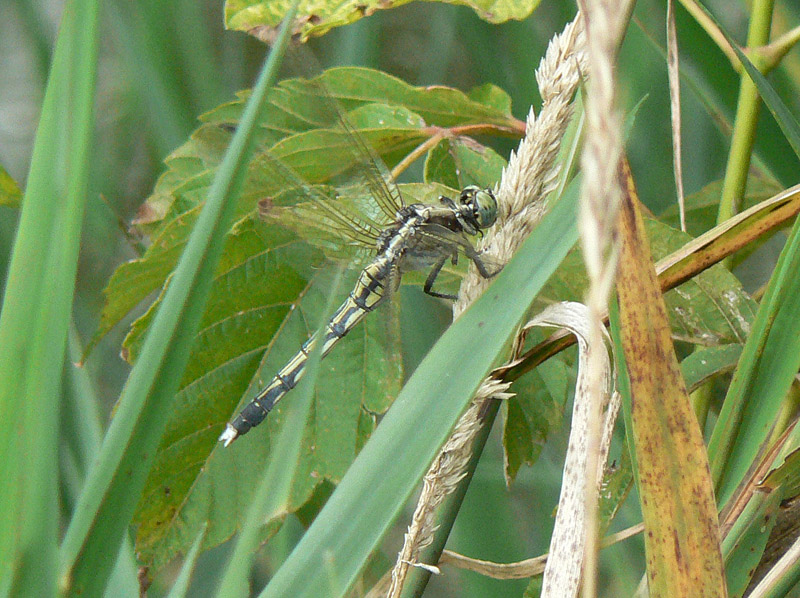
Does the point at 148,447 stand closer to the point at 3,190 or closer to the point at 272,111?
the point at 3,190

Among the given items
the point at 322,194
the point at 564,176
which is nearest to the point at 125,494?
the point at 564,176

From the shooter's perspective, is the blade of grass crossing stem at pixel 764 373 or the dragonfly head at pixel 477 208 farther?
the dragonfly head at pixel 477 208

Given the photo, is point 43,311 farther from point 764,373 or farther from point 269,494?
point 764,373

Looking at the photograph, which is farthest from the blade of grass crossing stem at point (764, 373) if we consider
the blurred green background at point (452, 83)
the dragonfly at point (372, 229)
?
the dragonfly at point (372, 229)

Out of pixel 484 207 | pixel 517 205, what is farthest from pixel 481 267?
pixel 484 207

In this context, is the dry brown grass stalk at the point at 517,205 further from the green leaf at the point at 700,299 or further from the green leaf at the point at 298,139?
the green leaf at the point at 298,139

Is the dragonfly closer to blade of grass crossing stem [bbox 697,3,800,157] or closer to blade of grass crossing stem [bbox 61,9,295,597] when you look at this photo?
blade of grass crossing stem [bbox 697,3,800,157]

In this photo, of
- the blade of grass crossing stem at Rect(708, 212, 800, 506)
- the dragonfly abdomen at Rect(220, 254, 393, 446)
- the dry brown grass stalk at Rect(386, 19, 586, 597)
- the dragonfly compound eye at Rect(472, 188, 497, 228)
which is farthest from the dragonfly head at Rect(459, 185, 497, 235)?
the blade of grass crossing stem at Rect(708, 212, 800, 506)
